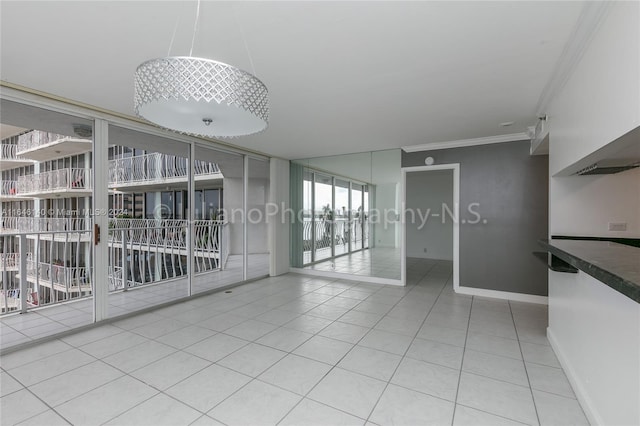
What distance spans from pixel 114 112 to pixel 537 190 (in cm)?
568

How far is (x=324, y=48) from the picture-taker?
198 centimetres

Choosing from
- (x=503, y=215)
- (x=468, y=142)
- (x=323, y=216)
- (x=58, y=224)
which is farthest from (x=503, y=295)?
(x=58, y=224)

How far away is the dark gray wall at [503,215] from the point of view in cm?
402

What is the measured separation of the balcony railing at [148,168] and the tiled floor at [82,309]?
166 centimetres

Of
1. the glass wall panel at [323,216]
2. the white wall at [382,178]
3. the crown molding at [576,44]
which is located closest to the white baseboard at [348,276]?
the glass wall panel at [323,216]

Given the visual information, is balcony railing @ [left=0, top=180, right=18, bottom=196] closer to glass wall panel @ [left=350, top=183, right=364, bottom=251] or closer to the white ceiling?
the white ceiling

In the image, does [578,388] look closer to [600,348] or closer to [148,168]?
[600,348]

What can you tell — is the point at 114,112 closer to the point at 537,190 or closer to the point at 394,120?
the point at 394,120

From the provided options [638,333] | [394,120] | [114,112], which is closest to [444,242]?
[394,120]

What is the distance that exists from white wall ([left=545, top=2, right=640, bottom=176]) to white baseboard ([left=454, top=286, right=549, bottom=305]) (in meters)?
2.63

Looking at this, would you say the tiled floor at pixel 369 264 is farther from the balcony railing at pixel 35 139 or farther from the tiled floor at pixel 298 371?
the balcony railing at pixel 35 139

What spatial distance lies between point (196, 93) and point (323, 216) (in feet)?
16.1

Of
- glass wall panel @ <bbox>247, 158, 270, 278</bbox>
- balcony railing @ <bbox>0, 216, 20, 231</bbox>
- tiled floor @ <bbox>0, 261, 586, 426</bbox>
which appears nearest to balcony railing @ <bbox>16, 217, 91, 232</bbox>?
balcony railing @ <bbox>0, 216, 20, 231</bbox>

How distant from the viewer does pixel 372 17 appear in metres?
1.66
